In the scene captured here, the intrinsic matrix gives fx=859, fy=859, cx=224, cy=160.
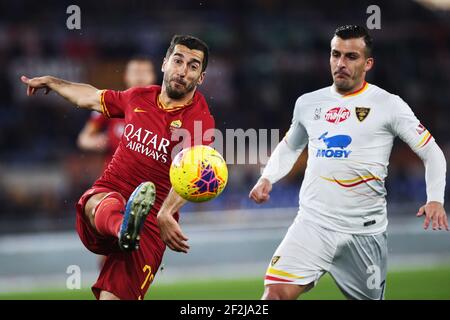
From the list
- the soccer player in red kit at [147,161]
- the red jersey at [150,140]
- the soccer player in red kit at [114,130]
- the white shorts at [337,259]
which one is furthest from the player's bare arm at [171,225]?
the soccer player in red kit at [114,130]

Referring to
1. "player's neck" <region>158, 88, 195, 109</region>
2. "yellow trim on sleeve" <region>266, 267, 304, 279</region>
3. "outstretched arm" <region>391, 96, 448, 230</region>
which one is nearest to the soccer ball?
"player's neck" <region>158, 88, 195, 109</region>

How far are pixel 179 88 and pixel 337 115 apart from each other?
1.19 metres

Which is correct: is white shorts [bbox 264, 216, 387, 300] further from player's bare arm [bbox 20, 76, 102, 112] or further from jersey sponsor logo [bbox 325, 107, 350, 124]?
player's bare arm [bbox 20, 76, 102, 112]

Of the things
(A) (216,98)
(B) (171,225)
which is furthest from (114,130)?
(A) (216,98)

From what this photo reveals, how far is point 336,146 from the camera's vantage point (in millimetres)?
6324

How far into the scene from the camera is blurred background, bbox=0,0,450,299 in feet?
46.3

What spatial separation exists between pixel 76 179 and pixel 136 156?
373 inches

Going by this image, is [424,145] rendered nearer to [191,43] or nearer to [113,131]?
[191,43]

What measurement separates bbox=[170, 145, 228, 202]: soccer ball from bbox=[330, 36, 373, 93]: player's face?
1158 millimetres

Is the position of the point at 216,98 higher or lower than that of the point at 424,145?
lower

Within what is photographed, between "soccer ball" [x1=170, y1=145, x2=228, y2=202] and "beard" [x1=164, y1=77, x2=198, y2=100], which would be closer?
"soccer ball" [x1=170, y1=145, x2=228, y2=202]

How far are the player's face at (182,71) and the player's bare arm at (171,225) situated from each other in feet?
2.60

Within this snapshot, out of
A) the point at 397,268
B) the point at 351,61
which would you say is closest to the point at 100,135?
the point at 351,61

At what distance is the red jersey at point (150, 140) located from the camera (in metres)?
6.27
